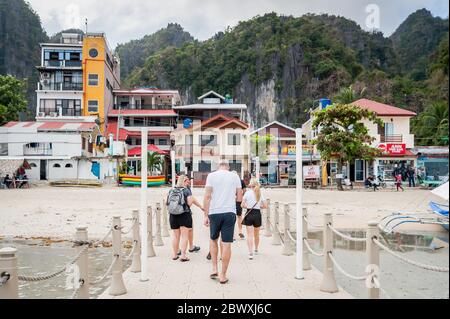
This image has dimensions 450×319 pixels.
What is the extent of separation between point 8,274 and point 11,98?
158 ft

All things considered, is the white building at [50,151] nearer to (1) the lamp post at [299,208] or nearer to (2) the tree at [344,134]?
(2) the tree at [344,134]

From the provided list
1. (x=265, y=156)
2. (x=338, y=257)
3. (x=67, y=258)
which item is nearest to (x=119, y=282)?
(x=67, y=258)

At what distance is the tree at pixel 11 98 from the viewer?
44.8 meters

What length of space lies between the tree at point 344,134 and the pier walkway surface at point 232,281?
2302 centimetres

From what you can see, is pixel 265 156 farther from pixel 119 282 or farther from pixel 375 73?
pixel 119 282

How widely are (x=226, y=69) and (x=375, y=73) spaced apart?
93.0 ft

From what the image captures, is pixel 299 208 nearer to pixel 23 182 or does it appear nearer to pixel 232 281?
pixel 232 281

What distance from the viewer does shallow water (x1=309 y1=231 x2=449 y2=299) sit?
5626 millimetres

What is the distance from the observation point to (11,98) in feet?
152

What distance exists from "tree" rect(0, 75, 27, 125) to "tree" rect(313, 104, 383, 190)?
102 feet

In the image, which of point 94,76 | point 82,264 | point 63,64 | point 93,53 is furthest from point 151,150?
point 82,264

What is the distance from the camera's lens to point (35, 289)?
7.03m

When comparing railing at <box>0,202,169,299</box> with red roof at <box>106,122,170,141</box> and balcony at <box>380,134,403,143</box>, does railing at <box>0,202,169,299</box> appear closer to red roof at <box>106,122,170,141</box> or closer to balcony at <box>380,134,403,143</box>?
balcony at <box>380,134,403,143</box>

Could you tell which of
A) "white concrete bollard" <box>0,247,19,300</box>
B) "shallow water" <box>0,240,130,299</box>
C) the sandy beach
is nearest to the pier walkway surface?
"shallow water" <box>0,240,130,299</box>
